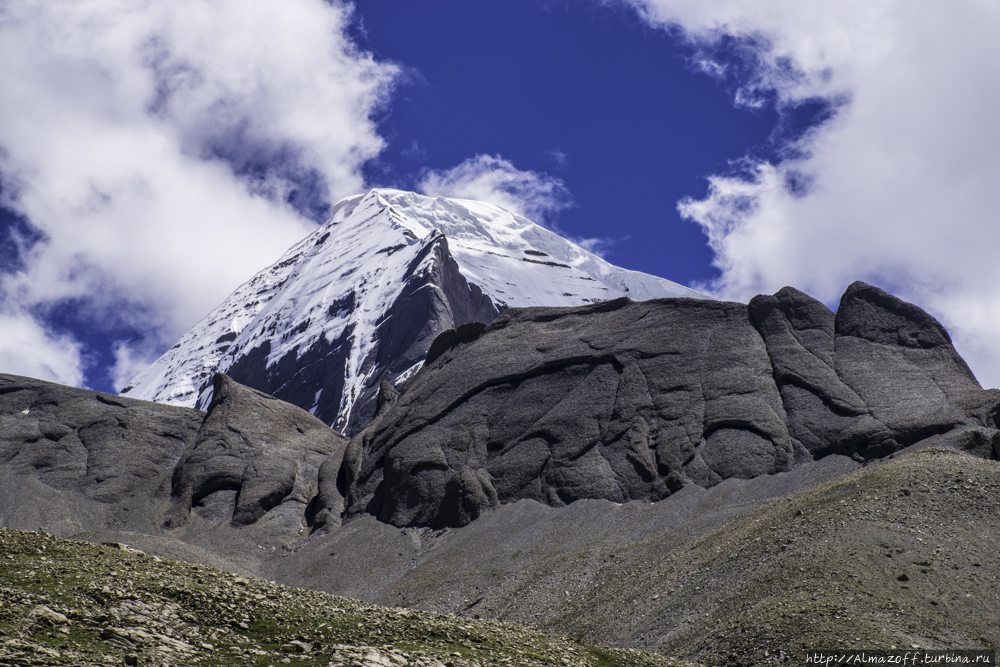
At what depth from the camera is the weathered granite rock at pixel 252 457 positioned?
76950 millimetres

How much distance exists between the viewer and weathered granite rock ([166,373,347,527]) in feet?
252

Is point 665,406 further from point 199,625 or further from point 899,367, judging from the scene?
point 199,625

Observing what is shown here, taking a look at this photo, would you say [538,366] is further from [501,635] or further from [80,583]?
[80,583]

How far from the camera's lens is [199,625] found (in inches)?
761

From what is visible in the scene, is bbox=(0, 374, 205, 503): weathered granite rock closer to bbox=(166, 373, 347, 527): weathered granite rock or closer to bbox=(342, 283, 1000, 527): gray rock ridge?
bbox=(166, 373, 347, 527): weathered granite rock

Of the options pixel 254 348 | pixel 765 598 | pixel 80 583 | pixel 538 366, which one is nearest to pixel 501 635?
pixel 80 583

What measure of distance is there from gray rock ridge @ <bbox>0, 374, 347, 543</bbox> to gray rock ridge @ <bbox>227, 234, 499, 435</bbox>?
122 feet

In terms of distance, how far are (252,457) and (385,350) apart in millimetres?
71964

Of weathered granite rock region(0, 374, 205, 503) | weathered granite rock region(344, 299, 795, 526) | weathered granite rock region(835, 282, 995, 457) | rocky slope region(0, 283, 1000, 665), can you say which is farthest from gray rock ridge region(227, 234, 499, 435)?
weathered granite rock region(835, 282, 995, 457)

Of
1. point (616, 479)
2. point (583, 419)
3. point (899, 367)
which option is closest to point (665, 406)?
point (583, 419)

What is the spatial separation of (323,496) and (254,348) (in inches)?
4750

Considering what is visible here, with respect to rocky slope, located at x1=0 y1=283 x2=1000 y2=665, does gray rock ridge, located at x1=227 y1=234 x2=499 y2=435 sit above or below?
above

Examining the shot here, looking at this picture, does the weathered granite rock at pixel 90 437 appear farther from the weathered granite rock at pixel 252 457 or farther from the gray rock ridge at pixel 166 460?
the weathered granite rock at pixel 252 457

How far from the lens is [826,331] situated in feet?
226
